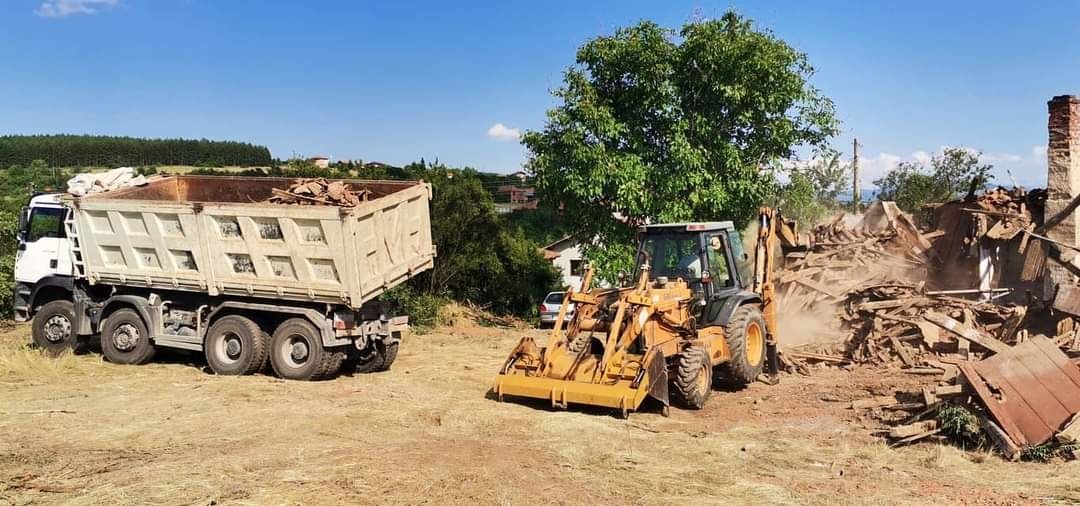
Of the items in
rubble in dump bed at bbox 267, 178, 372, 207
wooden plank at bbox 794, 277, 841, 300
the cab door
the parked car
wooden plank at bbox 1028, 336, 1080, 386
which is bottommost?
the parked car

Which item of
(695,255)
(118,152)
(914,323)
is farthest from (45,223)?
(118,152)

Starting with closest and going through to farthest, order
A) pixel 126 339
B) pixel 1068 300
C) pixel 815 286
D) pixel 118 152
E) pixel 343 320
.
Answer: pixel 343 320, pixel 1068 300, pixel 126 339, pixel 815 286, pixel 118 152

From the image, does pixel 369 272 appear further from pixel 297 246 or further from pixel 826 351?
pixel 826 351

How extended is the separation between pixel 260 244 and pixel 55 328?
433 cm

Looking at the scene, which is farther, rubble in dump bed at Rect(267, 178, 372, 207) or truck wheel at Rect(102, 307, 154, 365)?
truck wheel at Rect(102, 307, 154, 365)

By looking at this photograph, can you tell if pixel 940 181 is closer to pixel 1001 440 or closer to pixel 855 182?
pixel 855 182

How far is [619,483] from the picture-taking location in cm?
683

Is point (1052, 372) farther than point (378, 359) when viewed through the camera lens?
No

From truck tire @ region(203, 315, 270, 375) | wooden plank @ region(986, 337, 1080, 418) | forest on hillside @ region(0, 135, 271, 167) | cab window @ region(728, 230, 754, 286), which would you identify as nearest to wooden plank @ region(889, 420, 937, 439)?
wooden plank @ region(986, 337, 1080, 418)

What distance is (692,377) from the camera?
31.2ft

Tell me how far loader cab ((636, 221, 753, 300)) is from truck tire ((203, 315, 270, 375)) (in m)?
5.43

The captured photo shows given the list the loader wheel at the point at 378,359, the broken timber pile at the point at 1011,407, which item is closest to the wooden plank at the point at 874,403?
the broken timber pile at the point at 1011,407

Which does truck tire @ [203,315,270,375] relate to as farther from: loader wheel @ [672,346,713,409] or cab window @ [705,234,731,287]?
cab window @ [705,234,731,287]

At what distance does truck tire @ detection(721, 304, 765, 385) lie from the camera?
35.0 ft
